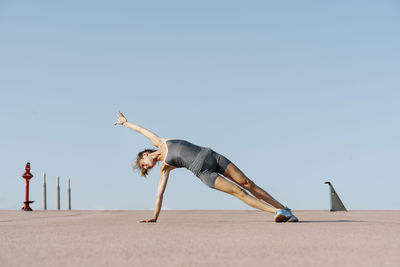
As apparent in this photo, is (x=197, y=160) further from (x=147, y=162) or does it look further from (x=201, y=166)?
(x=147, y=162)

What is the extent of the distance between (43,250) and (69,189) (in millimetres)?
11088

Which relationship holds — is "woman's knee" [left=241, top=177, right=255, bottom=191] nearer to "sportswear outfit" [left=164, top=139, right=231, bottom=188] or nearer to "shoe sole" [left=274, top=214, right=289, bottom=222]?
"sportswear outfit" [left=164, top=139, right=231, bottom=188]

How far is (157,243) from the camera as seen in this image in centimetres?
388

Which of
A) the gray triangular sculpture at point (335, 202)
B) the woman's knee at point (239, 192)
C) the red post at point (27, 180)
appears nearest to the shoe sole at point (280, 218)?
the woman's knee at point (239, 192)

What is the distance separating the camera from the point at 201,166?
6.42m

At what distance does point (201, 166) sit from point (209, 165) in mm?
110

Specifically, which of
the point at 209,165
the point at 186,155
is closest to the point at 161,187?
the point at 186,155

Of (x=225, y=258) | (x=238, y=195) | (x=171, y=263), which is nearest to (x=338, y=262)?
(x=225, y=258)

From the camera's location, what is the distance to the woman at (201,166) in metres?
6.27

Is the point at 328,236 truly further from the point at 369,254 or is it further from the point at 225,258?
the point at 225,258

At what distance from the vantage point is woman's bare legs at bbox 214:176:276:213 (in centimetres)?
609

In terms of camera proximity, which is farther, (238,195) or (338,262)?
(238,195)

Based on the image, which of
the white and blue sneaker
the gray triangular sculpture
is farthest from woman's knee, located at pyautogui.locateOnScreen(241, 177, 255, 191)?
the gray triangular sculpture

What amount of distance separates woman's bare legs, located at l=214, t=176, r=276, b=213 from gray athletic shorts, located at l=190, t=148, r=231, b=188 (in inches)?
3.7
